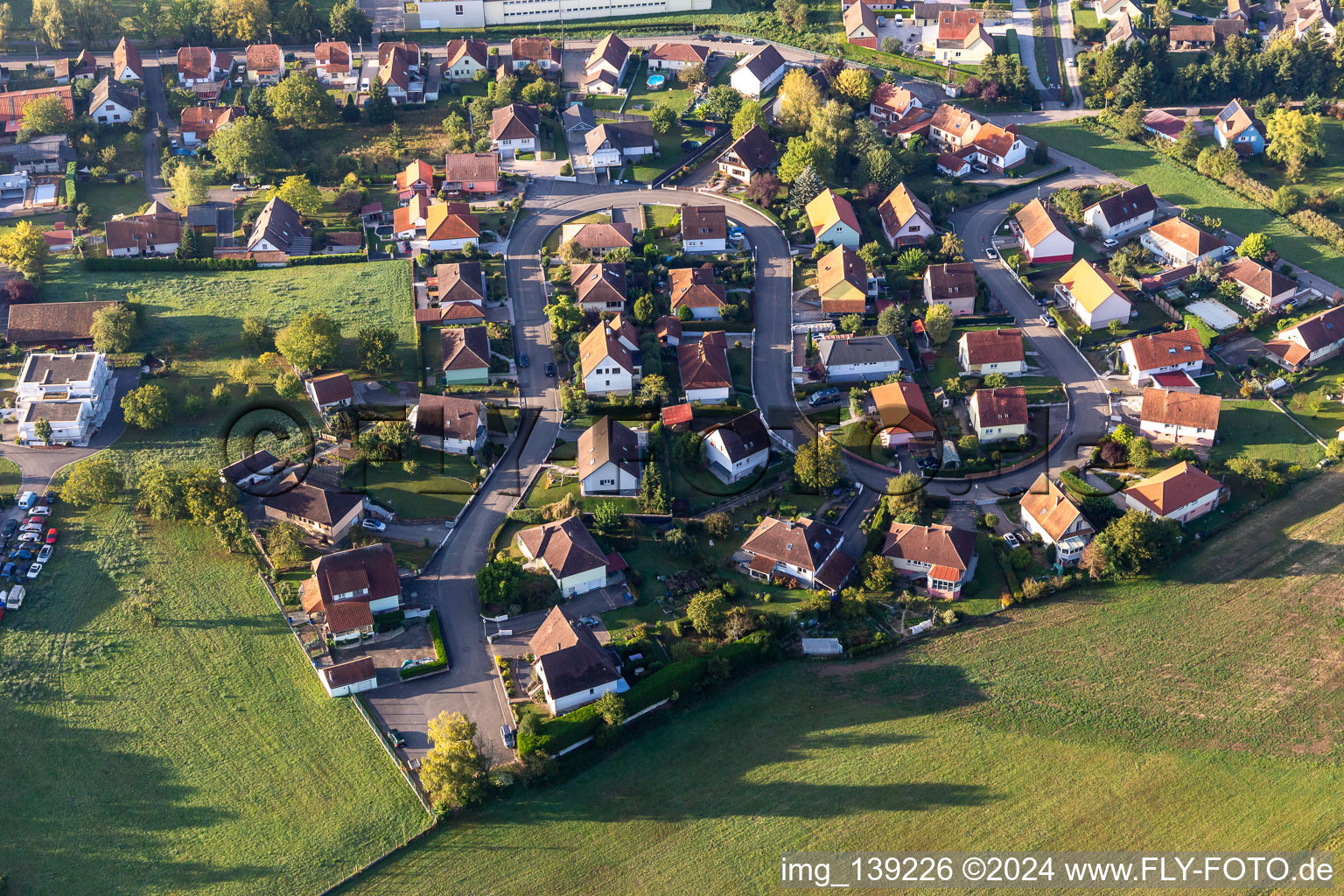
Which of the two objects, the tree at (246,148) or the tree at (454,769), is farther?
the tree at (246,148)

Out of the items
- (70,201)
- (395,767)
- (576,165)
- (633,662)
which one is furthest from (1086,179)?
(70,201)

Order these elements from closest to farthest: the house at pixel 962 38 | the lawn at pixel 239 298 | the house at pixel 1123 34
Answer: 1. the lawn at pixel 239 298
2. the house at pixel 962 38
3. the house at pixel 1123 34

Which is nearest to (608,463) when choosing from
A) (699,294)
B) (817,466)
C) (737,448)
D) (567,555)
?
(567,555)

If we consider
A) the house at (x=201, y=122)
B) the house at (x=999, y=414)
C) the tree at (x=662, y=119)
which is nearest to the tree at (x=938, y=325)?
the house at (x=999, y=414)

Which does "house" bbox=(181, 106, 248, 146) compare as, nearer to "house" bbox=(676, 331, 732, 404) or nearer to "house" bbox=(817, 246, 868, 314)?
"house" bbox=(676, 331, 732, 404)

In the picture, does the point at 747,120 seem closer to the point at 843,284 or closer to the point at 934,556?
the point at 843,284

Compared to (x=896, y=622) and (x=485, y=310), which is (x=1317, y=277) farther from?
(x=485, y=310)

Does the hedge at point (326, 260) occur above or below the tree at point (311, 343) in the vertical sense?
above

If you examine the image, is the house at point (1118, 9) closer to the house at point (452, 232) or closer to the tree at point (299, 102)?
the house at point (452, 232)
